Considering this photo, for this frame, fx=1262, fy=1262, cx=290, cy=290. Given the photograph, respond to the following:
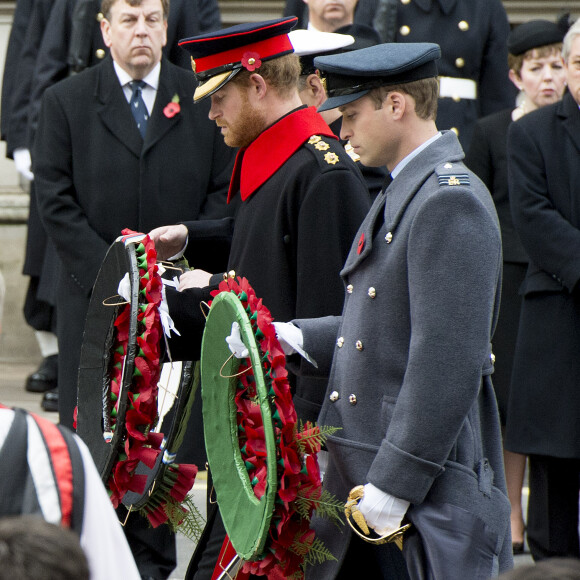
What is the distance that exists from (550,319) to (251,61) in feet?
6.16

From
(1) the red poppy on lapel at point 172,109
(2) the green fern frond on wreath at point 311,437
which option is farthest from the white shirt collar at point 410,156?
(1) the red poppy on lapel at point 172,109

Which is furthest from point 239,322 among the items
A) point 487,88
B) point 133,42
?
point 487,88

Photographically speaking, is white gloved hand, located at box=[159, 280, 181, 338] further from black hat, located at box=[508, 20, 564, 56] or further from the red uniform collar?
black hat, located at box=[508, 20, 564, 56]

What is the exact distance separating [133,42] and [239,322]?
8.77 ft

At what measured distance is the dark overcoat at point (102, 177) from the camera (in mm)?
5398

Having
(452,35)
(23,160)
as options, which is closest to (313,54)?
(452,35)

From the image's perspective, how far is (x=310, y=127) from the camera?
381 cm

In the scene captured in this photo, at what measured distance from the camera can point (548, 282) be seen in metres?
5.03

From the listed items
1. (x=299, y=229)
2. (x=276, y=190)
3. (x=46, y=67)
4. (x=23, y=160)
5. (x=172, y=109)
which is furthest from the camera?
(x=23, y=160)

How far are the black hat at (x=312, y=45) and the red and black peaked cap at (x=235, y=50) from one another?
1.90 feet

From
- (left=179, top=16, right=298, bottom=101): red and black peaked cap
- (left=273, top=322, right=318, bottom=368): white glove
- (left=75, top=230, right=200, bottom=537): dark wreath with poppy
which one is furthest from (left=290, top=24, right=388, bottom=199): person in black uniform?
(left=273, top=322, right=318, bottom=368): white glove

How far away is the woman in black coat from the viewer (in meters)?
5.86

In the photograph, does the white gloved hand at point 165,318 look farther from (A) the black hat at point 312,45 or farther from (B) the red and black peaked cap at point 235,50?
(A) the black hat at point 312,45

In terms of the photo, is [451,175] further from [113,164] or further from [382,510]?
[113,164]
